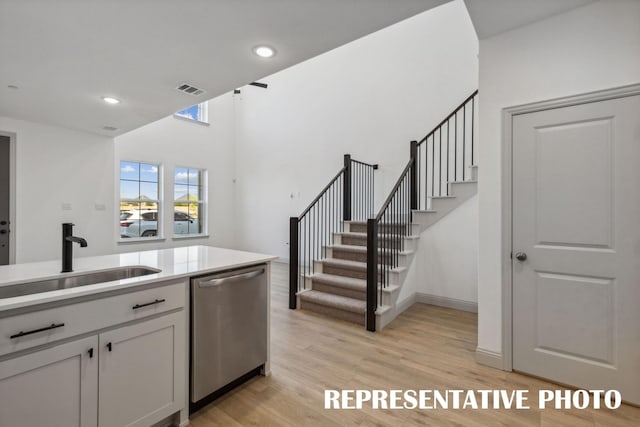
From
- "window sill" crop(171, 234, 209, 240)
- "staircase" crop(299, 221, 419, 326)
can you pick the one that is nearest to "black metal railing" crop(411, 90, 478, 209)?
"staircase" crop(299, 221, 419, 326)

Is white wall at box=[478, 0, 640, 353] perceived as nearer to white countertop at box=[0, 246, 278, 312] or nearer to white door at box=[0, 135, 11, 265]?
white countertop at box=[0, 246, 278, 312]

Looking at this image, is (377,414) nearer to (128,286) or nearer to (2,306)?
(128,286)

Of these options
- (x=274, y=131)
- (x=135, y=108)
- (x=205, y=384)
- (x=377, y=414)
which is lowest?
(x=377, y=414)

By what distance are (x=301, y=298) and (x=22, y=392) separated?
276 centimetres

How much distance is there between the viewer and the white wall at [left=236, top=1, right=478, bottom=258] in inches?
174

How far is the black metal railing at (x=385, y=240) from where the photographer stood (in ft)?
10.2

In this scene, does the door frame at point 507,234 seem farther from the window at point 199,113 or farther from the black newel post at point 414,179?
the window at point 199,113

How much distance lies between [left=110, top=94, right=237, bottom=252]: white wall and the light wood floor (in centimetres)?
466

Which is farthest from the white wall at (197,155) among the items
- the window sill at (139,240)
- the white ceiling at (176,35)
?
the white ceiling at (176,35)

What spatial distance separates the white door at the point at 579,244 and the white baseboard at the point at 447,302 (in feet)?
5.11

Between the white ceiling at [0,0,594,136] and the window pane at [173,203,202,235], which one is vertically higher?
the white ceiling at [0,0,594,136]

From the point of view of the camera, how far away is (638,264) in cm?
190

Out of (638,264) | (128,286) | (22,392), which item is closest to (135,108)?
(128,286)

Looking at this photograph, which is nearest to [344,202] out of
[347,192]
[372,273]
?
[347,192]
